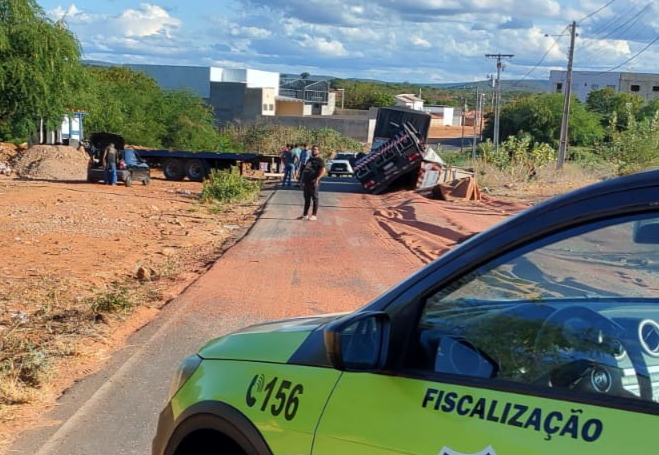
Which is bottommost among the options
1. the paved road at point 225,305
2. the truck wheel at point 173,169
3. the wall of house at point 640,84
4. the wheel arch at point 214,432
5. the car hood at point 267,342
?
the truck wheel at point 173,169

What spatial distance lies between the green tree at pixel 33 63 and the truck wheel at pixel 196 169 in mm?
7325

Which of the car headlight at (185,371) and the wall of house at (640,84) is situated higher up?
the wall of house at (640,84)

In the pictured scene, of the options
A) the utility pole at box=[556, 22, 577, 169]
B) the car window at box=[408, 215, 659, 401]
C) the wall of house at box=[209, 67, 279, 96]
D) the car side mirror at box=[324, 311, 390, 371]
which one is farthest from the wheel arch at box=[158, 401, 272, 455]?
the wall of house at box=[209, 67, 279, 96]

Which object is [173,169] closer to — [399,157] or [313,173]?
[399,157]

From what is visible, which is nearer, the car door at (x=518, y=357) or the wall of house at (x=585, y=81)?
the car door at (x=518, y=357)

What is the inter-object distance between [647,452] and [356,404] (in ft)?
3.26

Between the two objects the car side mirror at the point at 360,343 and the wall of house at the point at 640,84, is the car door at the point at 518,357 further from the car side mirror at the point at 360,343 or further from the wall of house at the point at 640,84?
the wall of house at the point at 640,84

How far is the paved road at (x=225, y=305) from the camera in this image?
5.50 metres

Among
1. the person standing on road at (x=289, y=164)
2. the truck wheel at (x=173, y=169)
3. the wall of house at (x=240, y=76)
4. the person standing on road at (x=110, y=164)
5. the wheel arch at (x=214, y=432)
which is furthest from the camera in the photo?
the wall of house at (x=240, y=76)

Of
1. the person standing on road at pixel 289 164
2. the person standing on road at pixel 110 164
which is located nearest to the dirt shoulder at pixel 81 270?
the person standing on road at pixel 110 164

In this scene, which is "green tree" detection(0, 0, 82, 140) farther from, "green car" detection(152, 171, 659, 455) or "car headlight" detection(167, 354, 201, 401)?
"green car" detection(152, 171, 659, 455)

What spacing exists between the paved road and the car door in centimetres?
297

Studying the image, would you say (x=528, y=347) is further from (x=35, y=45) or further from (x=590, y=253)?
(x=35, y=45)

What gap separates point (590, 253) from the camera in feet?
8.04
